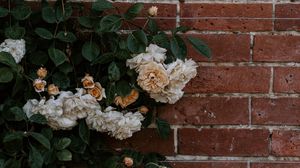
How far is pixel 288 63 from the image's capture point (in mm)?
1729

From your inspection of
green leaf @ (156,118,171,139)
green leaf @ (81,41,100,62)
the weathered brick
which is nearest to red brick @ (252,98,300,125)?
the weathered brick

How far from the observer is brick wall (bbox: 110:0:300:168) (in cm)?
172

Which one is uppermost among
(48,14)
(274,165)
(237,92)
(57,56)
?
(48,14)

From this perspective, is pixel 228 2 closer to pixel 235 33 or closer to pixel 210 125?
pixel 235 33

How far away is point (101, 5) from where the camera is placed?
1641 mm

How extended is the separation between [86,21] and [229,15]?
403 mm

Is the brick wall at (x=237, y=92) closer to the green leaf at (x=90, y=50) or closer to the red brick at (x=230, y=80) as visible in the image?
the red brick at (x=230, y=80)

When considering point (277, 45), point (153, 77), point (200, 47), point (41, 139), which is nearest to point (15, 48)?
point (41, 139)

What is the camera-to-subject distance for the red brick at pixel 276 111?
174 centimetres

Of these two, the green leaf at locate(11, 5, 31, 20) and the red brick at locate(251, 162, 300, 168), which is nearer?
the green leaf at locate(11, 5, 31, 20)

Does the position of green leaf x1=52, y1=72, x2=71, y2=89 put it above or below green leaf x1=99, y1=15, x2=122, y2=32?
below

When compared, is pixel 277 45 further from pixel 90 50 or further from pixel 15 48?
pixel 15 48

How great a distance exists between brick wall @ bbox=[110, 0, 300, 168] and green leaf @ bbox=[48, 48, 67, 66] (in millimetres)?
297

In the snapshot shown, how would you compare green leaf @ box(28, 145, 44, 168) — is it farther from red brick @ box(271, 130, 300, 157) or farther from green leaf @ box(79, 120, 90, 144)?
red brick @ box(271, 130, 300, 157)
